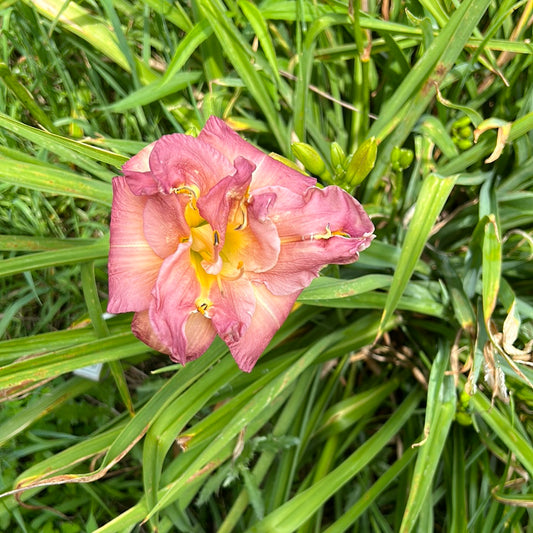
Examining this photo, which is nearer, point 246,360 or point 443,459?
point 246,360

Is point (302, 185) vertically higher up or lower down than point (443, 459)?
higher up

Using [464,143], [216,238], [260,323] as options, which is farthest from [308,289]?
[464,143]

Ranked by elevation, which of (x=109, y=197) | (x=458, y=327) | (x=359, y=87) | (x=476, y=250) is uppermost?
(x=359, y=87)

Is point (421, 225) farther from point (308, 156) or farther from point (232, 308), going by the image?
point (232, 308)

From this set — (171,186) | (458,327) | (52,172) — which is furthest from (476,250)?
(52,172)

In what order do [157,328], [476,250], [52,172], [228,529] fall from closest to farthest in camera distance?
[157,328] → [52,172] → [476,250] → [228,529]

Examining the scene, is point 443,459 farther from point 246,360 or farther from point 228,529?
point 246,360

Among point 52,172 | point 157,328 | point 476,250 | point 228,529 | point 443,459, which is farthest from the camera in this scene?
point 443,459
